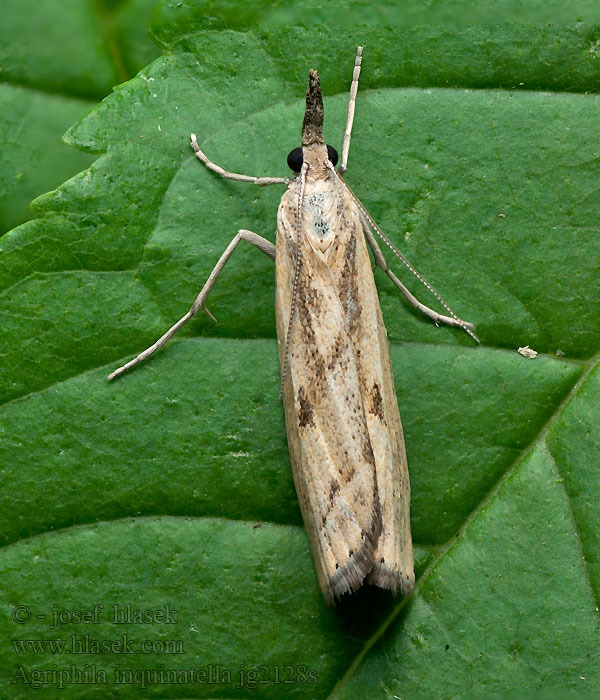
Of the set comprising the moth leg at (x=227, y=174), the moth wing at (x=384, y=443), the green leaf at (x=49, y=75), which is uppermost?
the green leaf at (x=49, y=75)

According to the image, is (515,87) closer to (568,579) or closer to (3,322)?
(568,579)

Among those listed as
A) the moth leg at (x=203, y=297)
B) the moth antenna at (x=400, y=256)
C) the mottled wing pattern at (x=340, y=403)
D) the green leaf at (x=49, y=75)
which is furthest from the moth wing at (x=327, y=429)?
the green leaf at (x=49, y=75)

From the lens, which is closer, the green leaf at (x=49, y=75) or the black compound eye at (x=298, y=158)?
the black compound eye at (x=298, y=158)

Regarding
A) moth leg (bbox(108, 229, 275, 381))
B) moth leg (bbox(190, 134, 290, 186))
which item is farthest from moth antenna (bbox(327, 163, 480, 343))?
moth leg (bbox(108, 229, 275, 381))

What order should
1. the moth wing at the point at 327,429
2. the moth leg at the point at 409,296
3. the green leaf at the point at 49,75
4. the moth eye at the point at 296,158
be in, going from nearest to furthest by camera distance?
1. the moth wing at the point at 327,429
2. the moth eye at the point at 296,158
3. the moth leg at the point at 409,296
4. the green leaf at the point at 49,75

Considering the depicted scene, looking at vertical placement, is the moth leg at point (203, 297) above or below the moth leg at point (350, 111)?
below

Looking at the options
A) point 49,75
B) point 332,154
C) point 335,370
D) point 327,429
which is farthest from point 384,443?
point 49,75

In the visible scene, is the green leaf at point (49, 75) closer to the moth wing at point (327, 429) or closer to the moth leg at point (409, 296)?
the moth wing at point (327, 429)
